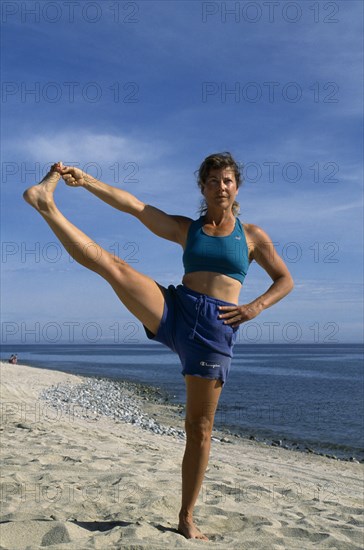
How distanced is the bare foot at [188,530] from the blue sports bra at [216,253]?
5.72 feet

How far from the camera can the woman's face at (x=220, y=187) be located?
4.02 m

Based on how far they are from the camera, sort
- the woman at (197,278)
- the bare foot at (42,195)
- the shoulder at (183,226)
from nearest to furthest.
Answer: the bare foot at (42,195)
the woman at (197,278)
the shoulder at (183,226)

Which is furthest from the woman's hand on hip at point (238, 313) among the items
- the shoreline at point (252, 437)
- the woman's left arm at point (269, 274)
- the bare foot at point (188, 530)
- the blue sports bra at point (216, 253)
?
the shoreline at point (252, 437)

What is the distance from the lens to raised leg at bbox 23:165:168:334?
354 centimetres

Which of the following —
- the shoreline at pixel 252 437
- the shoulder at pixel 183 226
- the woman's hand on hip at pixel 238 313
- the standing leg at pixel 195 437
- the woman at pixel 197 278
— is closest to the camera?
the woman at pixel 197 278

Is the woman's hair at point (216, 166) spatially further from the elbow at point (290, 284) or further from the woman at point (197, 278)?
the elbow at point (290, 284)

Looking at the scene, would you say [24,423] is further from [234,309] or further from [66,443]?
[234,309]

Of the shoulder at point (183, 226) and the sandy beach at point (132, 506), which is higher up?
the shoulder at point (183, 226)

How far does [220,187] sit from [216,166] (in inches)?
6.0

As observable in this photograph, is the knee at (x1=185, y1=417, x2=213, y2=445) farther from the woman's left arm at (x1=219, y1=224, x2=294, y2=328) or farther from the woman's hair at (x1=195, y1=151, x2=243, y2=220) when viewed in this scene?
the woman's hair at (x1=195, y1=151, x2=243, y2=220)

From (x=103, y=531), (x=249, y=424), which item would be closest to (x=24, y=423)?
(x=103, y=531)

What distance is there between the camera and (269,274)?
13.4 ft

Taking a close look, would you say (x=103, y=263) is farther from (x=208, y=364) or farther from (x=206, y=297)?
(x=208, y=364)

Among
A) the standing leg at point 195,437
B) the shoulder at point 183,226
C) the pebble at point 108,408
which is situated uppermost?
the shoulder at point 183,226
